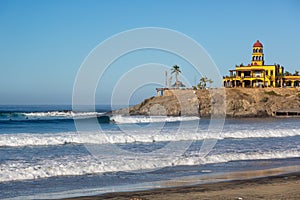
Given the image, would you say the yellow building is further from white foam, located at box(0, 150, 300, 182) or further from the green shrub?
white foam, located at box(0, 150, 300, 182)

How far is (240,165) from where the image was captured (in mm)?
15422

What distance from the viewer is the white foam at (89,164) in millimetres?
12961

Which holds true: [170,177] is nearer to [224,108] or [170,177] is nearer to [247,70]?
[224,108]

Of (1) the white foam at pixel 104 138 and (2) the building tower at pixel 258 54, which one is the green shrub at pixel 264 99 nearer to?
(2) the building tower at pixel 258 54

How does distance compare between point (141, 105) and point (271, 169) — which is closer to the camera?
point (271, 169)

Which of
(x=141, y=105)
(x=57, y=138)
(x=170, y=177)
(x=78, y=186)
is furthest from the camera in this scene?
(x=141, y=105)

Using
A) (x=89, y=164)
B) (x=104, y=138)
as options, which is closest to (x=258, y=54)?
(x=104, y=138)

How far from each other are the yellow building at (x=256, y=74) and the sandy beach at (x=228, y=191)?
67.7 metres

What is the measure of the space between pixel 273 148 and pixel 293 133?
11.1m

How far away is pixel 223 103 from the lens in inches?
2790

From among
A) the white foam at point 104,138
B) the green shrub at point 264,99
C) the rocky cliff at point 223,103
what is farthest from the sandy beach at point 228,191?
the green shrub at point 264,99

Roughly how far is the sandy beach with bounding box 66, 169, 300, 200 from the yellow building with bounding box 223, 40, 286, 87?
67.7 meters

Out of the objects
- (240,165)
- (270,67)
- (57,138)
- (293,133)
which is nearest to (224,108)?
(270,67)

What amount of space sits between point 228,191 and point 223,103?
6145cm
